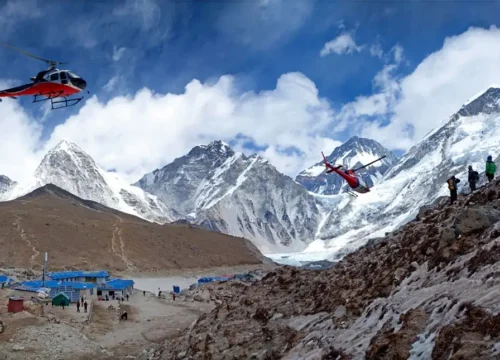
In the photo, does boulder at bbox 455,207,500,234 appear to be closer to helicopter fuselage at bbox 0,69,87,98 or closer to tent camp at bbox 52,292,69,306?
helicopter fuselage at bbox 0,69,87,98

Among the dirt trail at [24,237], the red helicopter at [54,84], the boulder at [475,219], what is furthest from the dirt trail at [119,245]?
the boulder at [475,219]

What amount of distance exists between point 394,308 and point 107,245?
5098 inches

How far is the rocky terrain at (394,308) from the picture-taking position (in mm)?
10805

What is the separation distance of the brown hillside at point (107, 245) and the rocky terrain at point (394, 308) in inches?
3945

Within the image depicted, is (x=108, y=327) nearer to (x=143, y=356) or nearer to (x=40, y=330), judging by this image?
(x=40, y=330)

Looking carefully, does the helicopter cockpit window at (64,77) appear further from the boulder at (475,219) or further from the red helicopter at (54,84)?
the boulder at (475,219)

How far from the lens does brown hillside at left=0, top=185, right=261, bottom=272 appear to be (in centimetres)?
12106

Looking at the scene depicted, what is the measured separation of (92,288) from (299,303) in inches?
2198

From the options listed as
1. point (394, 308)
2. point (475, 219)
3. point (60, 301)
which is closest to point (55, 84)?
point (60, 301)

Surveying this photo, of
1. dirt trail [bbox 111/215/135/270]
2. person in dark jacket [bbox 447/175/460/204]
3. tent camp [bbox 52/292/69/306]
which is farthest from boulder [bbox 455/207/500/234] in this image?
dirt trail [bbox 111/215/135/270]

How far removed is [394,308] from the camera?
13.8 m

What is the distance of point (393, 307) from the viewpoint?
1385 cm

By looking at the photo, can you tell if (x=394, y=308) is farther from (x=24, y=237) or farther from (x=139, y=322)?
(x=24, y=237)

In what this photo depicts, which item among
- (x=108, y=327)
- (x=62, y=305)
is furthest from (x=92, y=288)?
(x=108, y=327)
